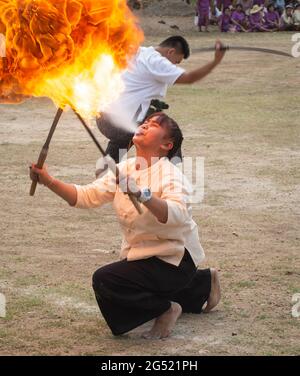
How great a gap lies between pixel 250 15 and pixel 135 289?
2252 centimetres

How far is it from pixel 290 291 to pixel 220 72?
13.0 meters

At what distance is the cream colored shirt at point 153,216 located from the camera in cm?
518

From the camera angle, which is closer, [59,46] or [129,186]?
[129,186]

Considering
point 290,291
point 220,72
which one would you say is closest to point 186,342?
point 290,291

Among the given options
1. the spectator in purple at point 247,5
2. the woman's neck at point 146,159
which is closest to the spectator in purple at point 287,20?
the spectator in purple at point 247,5

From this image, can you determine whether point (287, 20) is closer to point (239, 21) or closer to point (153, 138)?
point (239, 21)

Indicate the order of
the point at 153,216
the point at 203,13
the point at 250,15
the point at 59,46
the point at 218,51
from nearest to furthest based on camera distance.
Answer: the point at 59,46
the point at 153,216
the point at 218,51
the point at 203,13
the point at 250,15

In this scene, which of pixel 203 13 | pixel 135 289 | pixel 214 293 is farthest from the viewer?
pixel 203 13

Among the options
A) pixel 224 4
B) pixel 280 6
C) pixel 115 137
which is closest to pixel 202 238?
pixel 115 137

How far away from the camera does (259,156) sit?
35.1 ft

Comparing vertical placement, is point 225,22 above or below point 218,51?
below

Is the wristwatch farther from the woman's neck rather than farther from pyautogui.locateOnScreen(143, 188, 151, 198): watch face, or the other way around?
the woman's neck

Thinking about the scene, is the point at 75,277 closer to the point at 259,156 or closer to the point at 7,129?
the point at 259,156

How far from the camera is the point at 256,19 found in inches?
1058
